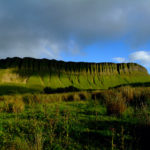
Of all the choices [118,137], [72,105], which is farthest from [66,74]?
[118,137]

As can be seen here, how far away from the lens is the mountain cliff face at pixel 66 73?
392ft

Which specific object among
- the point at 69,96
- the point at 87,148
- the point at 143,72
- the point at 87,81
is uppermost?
the point at 143,72

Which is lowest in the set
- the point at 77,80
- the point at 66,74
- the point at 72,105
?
the point at 72,105

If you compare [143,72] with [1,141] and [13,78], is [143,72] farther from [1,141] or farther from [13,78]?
[1,141]

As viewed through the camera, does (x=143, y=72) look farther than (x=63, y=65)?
Yes

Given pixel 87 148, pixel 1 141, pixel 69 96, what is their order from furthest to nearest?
pixel 69 96
pixel 1 141
pixel 87 148

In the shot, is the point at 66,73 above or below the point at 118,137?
above

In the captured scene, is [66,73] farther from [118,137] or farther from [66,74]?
[118,137]

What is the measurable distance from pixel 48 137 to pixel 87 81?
137785mm

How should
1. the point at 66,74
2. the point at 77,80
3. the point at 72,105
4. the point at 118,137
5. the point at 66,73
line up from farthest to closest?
the point at 66,73 < the point at 66,74 < the point at 77,80 < the point at 72,105 < the point at 118,137

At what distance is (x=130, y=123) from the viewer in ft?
15.5

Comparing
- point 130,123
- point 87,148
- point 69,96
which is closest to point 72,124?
point 87,148

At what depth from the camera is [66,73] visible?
14488 cm

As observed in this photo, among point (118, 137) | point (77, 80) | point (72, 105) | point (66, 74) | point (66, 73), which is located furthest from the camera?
point (66, 73)
